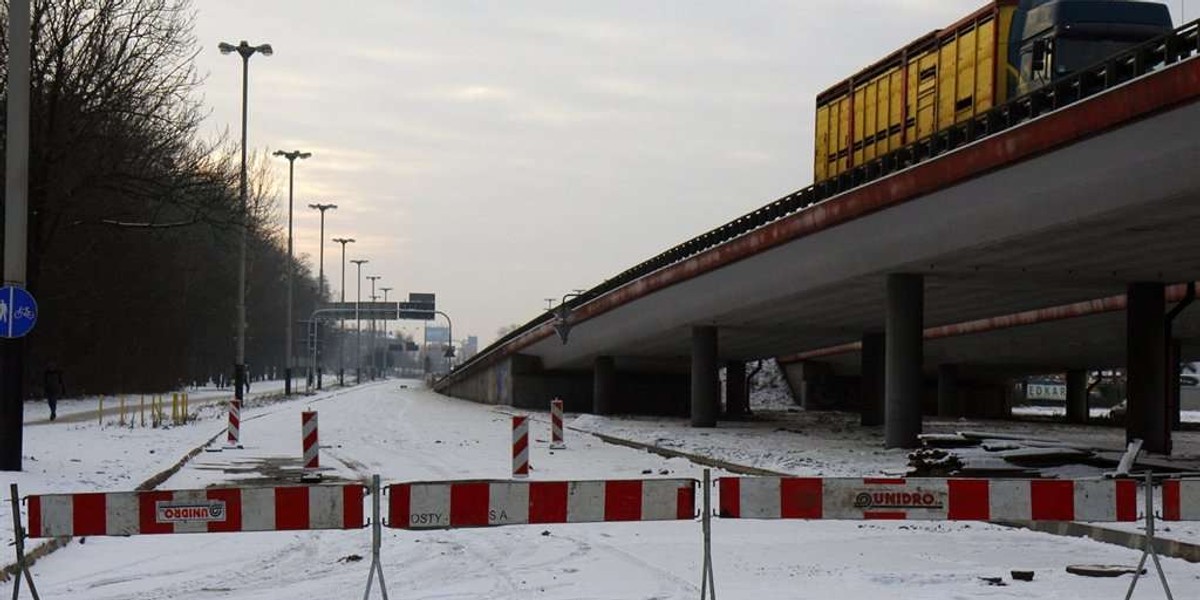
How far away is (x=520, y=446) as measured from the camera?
19641 millimetres

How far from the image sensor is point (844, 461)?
24484mm

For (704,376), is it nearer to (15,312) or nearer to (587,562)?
(15,312)

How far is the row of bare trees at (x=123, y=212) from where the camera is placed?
29.2 meters

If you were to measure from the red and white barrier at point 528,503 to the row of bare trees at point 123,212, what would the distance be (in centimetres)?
1813

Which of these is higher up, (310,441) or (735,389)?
(310,441)

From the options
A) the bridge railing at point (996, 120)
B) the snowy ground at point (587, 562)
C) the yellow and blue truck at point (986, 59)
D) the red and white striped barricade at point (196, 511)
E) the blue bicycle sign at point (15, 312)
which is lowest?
the snowy ground at point (587, 562)

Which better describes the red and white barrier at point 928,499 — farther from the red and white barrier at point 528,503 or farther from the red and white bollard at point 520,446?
the red and white bollard at point 520,446

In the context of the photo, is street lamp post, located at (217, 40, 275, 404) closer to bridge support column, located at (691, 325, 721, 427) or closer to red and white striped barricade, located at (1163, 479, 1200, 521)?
bridge support column, located at (691, 325, 721, 427)

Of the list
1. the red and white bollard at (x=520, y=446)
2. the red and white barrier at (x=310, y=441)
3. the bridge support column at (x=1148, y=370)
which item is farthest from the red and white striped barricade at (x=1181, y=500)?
the bridge support column at (x=1148, y=370)

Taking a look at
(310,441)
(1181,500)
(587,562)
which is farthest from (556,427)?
(1181,500)

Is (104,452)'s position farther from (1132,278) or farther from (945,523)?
(1132,278)

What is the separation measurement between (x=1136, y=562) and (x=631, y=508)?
5.36 metres

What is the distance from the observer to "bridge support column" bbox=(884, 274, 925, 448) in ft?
95.0

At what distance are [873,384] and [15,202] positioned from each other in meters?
33.5
